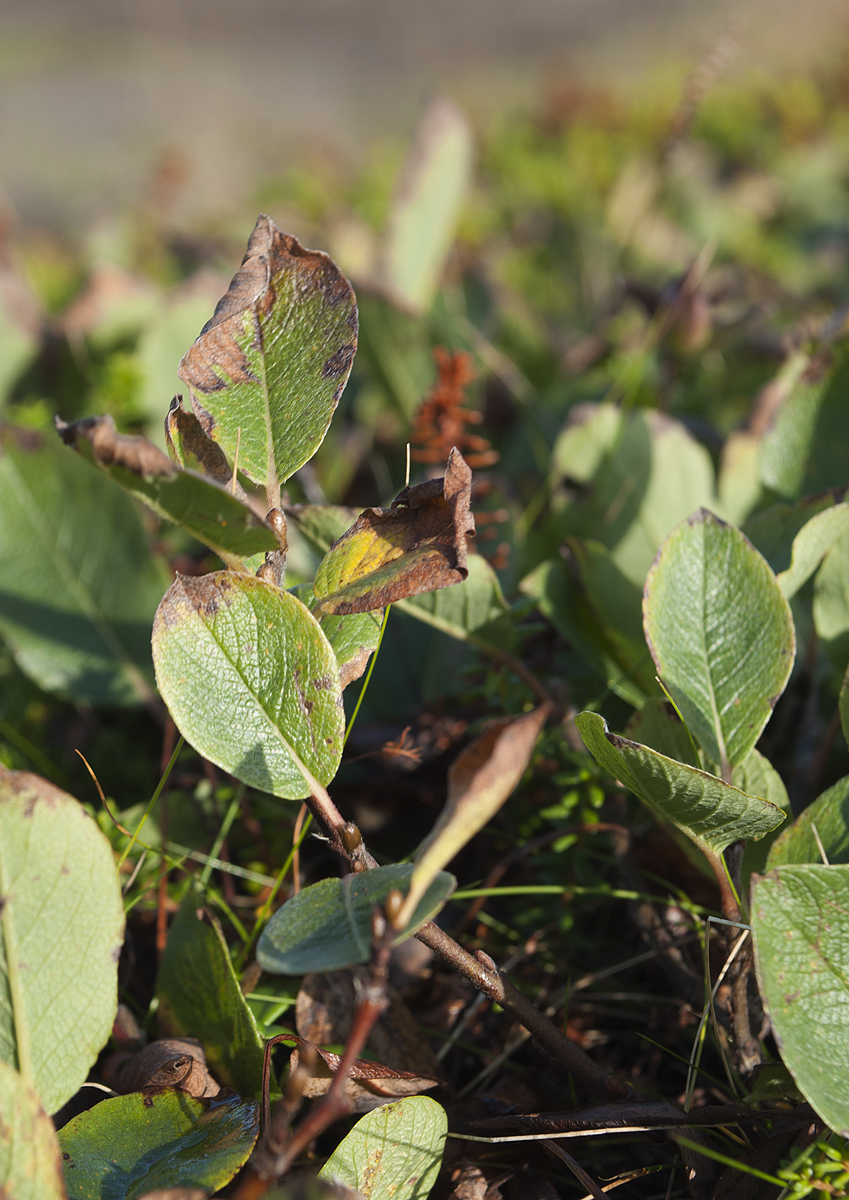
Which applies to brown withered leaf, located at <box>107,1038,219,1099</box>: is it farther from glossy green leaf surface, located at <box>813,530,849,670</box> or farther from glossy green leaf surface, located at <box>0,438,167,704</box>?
glossy green leaf surface, located at <box>813,530,849,670</box>

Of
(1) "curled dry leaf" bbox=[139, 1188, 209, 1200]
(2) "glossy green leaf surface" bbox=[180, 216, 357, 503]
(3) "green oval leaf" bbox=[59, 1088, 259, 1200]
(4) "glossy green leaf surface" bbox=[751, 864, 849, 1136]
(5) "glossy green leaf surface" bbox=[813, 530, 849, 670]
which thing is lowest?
(3) "green oval leaf" bbox=[59, 1088, 259, 1200]

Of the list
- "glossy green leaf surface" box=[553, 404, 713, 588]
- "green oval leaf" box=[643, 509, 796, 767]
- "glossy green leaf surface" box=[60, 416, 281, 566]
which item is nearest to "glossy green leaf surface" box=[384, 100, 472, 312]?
"glossy green leaf surface" box=[553, 404, 713, 588]

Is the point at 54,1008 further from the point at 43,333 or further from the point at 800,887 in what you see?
the point at 43,333

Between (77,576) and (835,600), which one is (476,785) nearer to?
(835,600)

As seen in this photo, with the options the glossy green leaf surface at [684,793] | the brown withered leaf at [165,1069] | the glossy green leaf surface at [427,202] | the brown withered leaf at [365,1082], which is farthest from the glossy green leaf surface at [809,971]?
the glossy green leaf surface at [427,202]

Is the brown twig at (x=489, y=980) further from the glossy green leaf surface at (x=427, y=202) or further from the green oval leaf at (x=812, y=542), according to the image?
the glossy green leaf surface at (x=427, y=202)

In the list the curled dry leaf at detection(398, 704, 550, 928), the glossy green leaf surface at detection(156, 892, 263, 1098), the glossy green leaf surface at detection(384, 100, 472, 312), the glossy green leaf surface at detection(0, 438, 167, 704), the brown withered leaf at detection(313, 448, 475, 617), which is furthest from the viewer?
the glossy green leaf surface at detection(384, 100, 472, 312)
